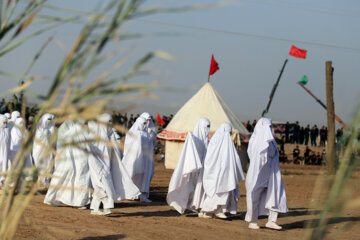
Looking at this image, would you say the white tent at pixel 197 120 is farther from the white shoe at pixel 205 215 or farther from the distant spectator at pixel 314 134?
the white shoe at pixel 205 215

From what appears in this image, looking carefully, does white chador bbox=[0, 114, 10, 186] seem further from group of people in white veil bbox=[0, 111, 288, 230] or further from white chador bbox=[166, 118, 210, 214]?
white chador bbox=[166, 118, 210, 214]

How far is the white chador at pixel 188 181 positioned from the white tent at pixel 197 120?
45.6 ft

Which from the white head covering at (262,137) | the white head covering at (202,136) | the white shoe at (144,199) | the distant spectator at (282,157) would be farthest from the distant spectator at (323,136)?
the white head covering at (262,137)

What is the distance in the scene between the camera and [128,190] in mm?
11500

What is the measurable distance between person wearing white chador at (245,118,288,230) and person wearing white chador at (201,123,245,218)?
0.97 meters

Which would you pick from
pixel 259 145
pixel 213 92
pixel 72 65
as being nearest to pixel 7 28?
pixel 72 65

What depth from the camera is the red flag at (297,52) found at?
88.8ft

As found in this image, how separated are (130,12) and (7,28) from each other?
35 cm

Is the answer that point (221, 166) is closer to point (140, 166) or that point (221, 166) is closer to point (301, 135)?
point (140, 166)

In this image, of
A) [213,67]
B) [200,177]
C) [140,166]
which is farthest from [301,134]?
[200,177]

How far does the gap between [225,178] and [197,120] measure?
53.1ft

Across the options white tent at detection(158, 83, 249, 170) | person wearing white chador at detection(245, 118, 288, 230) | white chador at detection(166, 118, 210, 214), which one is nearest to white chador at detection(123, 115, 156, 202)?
white chador at detection(166, 118, 210, 214)

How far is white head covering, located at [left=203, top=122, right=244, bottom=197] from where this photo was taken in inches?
454

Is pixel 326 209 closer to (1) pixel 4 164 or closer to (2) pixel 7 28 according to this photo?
(2) pixel 7 28
